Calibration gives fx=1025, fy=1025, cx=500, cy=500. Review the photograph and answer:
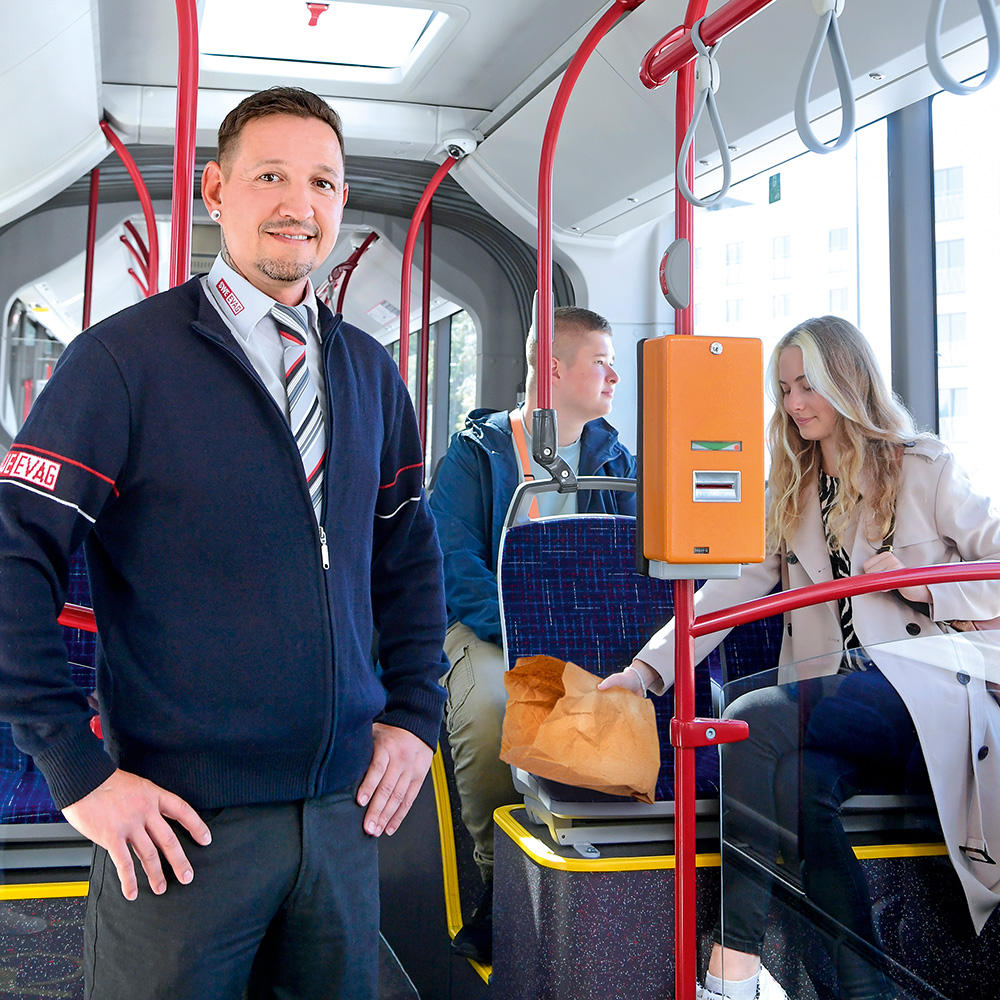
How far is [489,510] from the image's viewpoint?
331 cm

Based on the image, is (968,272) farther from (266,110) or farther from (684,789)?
(266,110)

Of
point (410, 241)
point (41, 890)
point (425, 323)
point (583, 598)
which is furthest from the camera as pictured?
point (425, 323)

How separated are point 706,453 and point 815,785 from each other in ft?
1.68

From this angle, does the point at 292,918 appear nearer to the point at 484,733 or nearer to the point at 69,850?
the point at 69,850

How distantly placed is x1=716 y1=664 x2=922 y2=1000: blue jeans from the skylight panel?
2.45m

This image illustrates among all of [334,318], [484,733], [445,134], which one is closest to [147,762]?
[334,318]

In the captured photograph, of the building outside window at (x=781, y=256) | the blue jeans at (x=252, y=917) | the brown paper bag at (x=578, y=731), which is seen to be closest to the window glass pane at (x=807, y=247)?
the building outside window at (x=781, y=256)

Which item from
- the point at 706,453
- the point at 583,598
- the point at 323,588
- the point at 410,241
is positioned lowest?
the point at 583,598

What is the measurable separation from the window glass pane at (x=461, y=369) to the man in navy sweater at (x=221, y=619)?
3.65 meters

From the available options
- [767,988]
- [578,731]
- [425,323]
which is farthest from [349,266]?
[767,988]

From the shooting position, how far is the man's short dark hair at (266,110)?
4.83 ft

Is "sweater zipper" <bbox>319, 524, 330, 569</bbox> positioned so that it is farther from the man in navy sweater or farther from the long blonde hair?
the long blonde hair

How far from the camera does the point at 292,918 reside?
1.36 m

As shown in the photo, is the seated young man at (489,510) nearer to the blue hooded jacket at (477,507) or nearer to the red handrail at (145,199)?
the blue hooded jacket at (477,507)
